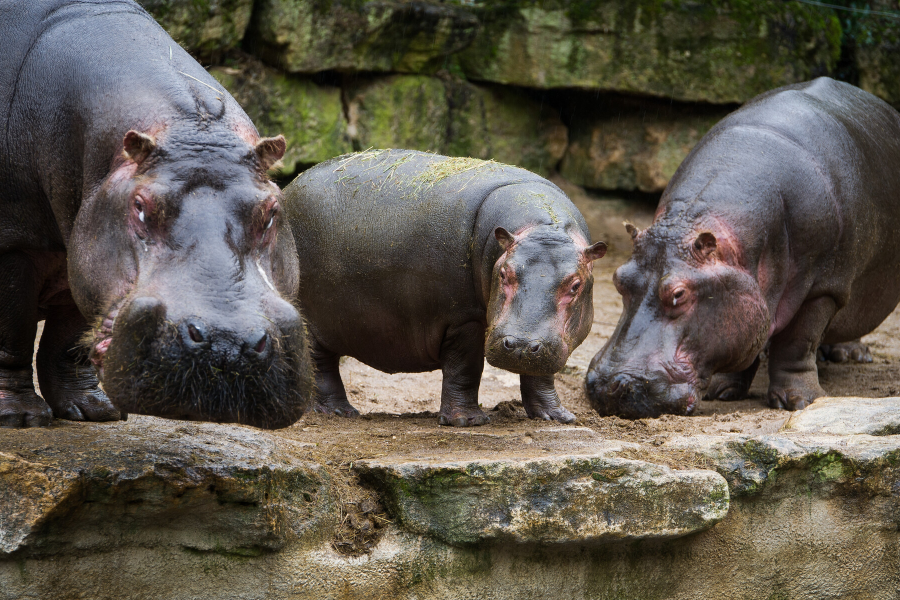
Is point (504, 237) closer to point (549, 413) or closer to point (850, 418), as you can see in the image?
point (549, 413)

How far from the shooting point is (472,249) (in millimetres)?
5262

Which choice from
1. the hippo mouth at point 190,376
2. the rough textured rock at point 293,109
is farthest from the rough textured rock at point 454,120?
the hippo mouth at point 190,376

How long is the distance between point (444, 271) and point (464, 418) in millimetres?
760

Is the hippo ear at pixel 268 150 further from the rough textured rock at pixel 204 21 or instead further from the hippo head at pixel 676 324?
the rough textured rock at pixel 204 21

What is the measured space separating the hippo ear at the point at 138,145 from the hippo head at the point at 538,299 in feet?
6.56

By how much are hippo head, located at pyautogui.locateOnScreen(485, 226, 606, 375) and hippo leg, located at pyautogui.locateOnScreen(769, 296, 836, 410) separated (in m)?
2.18

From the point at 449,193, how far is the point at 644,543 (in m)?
2.21

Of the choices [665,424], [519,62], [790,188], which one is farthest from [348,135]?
[665,424]

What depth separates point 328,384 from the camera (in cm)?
600

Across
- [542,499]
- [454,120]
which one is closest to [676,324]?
[542,499]

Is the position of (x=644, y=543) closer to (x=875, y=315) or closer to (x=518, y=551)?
(x=518, y=551)

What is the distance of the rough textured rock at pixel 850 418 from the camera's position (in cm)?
466

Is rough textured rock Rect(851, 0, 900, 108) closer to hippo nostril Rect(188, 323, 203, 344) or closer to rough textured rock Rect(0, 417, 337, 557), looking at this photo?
rough textured rock Rect(0, 417, 337, 557)

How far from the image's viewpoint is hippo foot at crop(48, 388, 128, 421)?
14.0 feet
